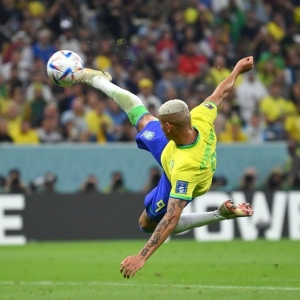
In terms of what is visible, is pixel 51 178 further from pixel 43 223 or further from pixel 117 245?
pixel 117 245

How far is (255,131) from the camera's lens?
1934cm

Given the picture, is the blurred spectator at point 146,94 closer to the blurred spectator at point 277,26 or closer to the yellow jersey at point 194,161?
the blurred spectator at point 277,26

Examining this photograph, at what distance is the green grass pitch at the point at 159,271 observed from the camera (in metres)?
10.2

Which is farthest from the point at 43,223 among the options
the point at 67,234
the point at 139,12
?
the point at 139,12

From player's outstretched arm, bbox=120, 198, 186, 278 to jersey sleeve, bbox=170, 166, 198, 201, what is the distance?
0.06m

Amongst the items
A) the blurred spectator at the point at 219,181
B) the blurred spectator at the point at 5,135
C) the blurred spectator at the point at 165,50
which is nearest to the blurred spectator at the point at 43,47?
the blurred spectator at the point at 5,135

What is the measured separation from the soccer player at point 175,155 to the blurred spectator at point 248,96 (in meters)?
9.27

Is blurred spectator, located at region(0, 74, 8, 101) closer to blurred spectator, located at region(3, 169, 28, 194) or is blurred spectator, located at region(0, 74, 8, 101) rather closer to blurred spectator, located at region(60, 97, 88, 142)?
blurred spectator, located at region(60, 97, 88, 142)

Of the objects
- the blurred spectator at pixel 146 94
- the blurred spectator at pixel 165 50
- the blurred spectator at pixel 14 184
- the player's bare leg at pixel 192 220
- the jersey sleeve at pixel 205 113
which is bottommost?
the blurred spectator at pixel 14 184

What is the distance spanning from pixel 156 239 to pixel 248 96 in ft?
38.7

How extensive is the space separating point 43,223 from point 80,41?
3.98 metres

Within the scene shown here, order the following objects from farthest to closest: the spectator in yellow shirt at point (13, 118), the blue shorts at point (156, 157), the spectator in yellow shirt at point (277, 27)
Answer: the spectator in yellow shirt at point (277, 27)
the spectator in yellow shirt at point (13, 118)
the blue shorts at point (156, 157)

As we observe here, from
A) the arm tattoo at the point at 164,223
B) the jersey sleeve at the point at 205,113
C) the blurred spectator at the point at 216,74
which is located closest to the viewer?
the arm tattoo at the point at 164,223

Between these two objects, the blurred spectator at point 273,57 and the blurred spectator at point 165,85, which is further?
the blurred spectator at point 273,57
